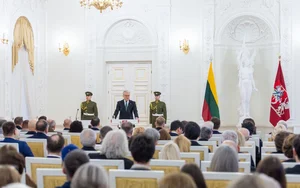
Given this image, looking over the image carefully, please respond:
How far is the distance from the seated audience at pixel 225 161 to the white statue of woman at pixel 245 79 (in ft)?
30.4

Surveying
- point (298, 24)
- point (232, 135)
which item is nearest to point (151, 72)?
point (298, 24)

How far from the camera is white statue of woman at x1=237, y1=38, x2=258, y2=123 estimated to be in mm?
12859

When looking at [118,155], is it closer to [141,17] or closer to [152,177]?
[152,177]

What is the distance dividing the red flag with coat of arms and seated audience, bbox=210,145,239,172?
900cm

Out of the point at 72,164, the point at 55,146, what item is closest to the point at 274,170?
the point at 72,164

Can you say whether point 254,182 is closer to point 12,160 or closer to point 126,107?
point 12,160

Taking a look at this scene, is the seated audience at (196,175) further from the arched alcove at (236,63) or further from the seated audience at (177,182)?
the arched alcove at (236,63)

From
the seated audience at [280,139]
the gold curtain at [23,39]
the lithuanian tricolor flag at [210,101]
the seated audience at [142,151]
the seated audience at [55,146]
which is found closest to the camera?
the seated audience at [142,151]

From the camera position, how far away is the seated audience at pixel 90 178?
96.7 inches

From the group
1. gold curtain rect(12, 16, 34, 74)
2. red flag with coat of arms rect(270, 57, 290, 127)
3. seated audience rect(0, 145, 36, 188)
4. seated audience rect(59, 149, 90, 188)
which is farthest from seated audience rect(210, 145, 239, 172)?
gold curtain rect(12, 16, 34, 74)

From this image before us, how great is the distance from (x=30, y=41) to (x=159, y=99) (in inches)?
145

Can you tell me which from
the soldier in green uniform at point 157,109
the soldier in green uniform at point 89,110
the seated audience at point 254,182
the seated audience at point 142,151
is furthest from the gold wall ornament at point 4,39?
the seated audience at point 254,182

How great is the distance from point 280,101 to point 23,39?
6.59 m

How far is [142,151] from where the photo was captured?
410 cm
